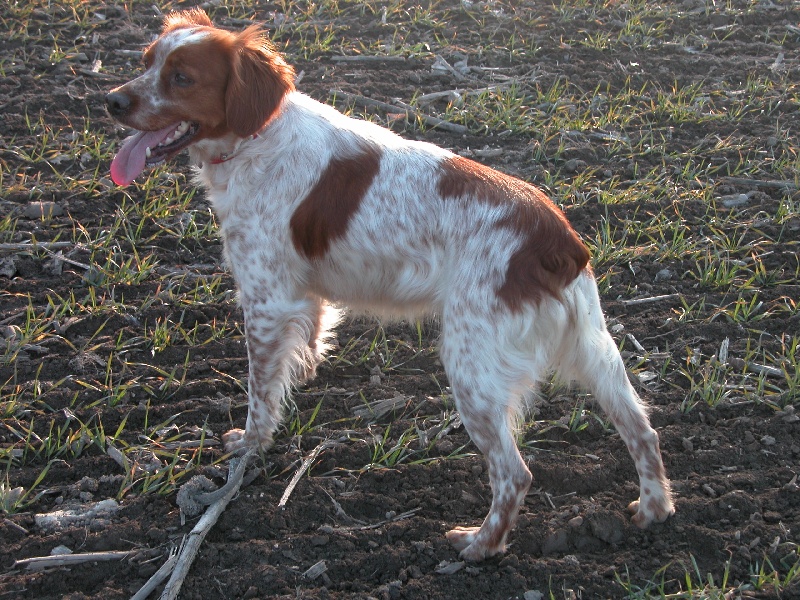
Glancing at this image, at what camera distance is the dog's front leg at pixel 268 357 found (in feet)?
11.4

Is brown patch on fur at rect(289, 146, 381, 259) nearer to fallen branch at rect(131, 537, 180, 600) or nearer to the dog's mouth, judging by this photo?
the dog's mouth

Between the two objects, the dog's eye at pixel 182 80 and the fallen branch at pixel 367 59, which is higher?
the dog's eye at pixel 182 80

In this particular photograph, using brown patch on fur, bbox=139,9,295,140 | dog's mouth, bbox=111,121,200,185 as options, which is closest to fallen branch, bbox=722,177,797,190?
brown patch on fur, bbox=139,9,295,140

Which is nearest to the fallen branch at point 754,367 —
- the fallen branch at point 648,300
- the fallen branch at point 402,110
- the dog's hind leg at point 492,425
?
the fallen branch at point 648,300

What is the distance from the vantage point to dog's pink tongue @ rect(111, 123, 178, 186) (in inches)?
134

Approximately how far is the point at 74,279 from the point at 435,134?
236cm

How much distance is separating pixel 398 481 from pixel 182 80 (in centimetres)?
168

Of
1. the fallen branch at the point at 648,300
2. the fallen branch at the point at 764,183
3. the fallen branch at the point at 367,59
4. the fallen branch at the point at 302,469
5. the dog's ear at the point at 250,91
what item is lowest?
the fallen branch at the point at 302,469

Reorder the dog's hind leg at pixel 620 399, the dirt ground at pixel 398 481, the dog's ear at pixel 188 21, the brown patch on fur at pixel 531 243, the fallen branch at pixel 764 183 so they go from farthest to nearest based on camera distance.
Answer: the fallen branch at pixel 764 183, the dog's ear at pixel 188 21, the dog's hind leg at pixel 620 399, the brown patch on fur at pixel 531 243, the dirt ground at pixel 398 481

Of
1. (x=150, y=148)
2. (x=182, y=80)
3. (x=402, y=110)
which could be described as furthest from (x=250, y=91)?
(x=402, y=110)

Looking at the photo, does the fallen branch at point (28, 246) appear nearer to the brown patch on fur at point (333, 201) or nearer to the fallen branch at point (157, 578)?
the brown patch on fur at point (333, 201)

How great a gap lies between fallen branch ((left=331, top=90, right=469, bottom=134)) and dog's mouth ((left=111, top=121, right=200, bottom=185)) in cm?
234

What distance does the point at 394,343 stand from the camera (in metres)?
4.19

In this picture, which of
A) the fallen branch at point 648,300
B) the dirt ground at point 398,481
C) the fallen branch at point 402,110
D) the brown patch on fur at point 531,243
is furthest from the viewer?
the fallen branch at point 402,110
